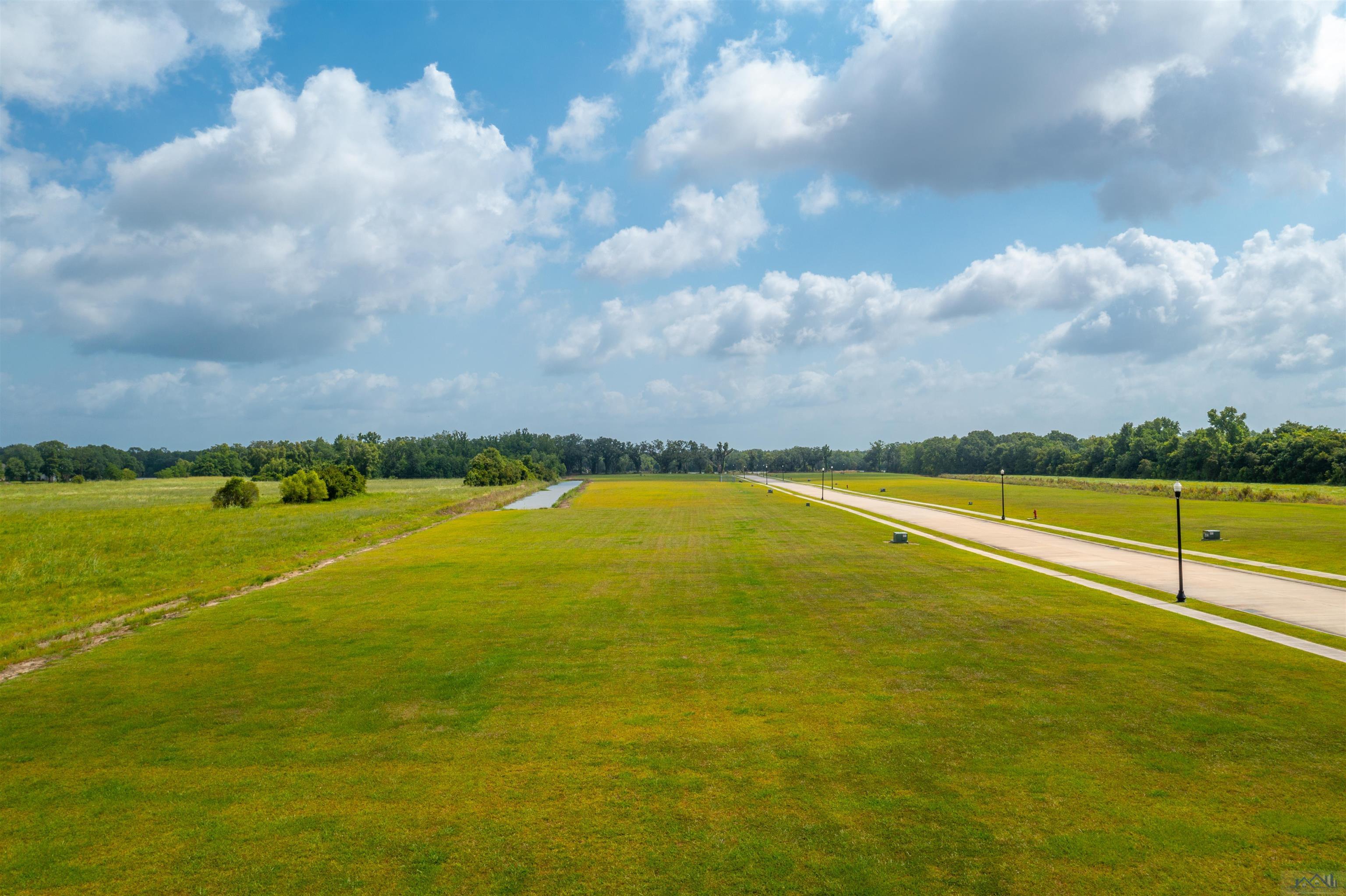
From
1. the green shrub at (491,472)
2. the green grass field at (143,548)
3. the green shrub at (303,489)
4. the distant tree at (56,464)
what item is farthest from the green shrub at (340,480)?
the distant tree at (56,464)

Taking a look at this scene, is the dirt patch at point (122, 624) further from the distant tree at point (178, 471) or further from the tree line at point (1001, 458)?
the distant tree at point (178, 471)

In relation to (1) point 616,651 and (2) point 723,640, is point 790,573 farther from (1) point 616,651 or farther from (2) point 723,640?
(1) point 616,651

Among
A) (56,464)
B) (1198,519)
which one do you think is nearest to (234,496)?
(1198,519)

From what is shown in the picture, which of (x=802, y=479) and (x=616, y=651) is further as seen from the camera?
(x=802, y=479)

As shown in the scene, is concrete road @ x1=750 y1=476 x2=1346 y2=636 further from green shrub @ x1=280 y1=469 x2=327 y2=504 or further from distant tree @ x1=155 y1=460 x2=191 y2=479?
distant tree @ x1=155 y1=460 x2=191 y2=479

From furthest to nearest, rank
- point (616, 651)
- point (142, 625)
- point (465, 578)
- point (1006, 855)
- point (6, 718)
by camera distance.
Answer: point (465, 578)
point (142, 625)
point (616, 651)
point (6, 718)
point (1006, 855)

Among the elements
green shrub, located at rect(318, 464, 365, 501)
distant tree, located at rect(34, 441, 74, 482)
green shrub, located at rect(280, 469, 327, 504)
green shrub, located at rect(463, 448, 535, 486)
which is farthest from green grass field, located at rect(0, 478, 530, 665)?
distant tree, located at rect(34, 441, 74, 482)

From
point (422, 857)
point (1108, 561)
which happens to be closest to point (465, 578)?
point (422, 857)
